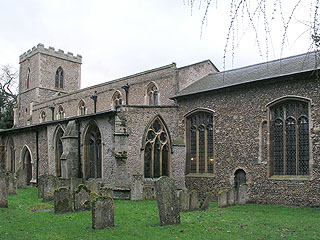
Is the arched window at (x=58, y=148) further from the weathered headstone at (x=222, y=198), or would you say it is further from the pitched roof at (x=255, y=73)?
the weathered headstone at (x=222, y=198)

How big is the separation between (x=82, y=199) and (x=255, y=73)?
398 inches

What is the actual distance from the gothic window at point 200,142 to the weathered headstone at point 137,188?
336cm

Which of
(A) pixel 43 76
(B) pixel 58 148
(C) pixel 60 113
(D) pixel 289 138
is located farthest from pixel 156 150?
(A) pixel 43 76

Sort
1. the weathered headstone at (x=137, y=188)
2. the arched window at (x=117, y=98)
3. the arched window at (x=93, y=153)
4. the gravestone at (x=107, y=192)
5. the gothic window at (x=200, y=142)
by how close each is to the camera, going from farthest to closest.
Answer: the arched window at (x=117, y=98), the arched window at (x=93, y=153), the gothic window at (x=200, y=142), the weathered headstone at (x=137, y=188), the gravestone at (x=107, y=192)

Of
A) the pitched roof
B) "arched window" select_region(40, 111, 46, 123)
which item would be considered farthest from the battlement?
the pitched roof

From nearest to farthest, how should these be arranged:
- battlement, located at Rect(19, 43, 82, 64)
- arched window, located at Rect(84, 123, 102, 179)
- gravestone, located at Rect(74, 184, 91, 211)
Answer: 1. gravestone, located at Rect(74, 184, 91, 211)
2. arched window, located at Rect(84, 123, 102, 179)
3. battlement, located at Rect(19, 43, 82, 64)

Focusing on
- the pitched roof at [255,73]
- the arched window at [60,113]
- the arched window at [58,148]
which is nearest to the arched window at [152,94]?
the pitched roof at [255,73]

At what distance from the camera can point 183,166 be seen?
1744 cm

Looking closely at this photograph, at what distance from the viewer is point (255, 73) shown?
16594 mm

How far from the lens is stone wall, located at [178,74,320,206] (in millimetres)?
13500

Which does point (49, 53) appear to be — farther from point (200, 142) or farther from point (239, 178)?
point (239, 178)

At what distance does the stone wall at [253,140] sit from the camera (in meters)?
13.5

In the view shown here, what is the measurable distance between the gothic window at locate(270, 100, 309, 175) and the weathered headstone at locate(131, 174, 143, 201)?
19.1 feet

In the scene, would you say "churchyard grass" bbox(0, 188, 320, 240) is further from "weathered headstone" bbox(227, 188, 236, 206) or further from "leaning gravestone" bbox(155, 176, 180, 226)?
"weathered headstone" bbox(227, 188, 236, 206)
